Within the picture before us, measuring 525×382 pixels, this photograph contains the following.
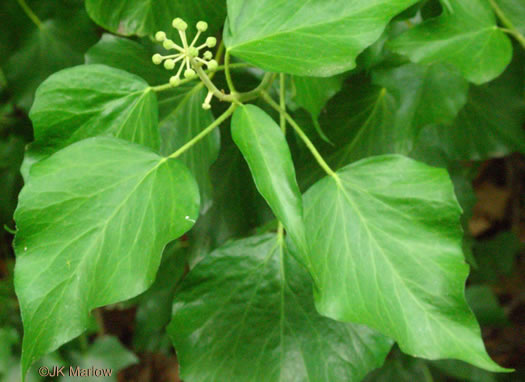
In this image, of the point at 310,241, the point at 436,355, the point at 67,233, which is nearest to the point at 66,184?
the point at 67,233

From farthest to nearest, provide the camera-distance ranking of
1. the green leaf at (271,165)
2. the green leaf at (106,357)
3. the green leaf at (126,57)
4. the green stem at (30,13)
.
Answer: the green leaf at (106,357)
the green stem at (30,13)
the green leaf at (126,57)
the green leaf at (271,165)

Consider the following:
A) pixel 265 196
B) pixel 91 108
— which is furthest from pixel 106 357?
pixel 265 196

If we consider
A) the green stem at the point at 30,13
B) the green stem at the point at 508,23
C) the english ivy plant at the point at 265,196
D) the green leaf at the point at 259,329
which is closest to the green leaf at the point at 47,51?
the green stem at the point at 30,13

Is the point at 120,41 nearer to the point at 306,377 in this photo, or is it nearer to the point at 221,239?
the point at 221,239

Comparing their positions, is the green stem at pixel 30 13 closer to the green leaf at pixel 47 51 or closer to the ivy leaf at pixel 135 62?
the green leaf at pixel 47 51

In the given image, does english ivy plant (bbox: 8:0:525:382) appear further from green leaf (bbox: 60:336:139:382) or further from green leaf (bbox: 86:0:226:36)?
green leaf (bbox: 60:336:139:382)

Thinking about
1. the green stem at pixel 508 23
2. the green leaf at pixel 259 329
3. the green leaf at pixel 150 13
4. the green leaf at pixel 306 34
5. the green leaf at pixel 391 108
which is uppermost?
the green leaf at pixel 306 34
